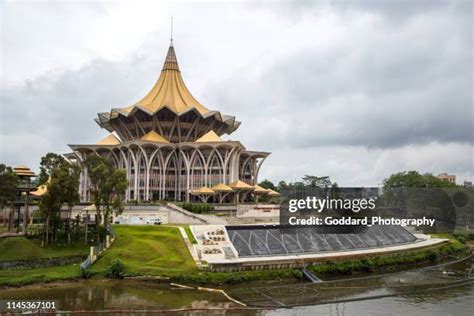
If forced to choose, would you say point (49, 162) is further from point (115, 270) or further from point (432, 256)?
point (432, 256)

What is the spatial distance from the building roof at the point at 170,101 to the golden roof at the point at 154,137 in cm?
303

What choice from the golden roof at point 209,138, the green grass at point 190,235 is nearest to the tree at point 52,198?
the green grass at point 190,235

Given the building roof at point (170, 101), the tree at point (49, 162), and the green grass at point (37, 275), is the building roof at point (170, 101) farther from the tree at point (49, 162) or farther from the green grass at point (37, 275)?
the green grass at point (37, 275)

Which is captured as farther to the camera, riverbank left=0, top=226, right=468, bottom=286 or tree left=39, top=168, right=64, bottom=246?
tree left=39, top=168, right=64, bottom=246

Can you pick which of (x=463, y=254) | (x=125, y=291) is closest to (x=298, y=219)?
(x=125, y=291)

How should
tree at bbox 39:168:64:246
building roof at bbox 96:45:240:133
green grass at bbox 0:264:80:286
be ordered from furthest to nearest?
building roof at bbox 96:45:240:133, tree at bbox 39:168:64:246, green grass at bbox 0:264:80:286

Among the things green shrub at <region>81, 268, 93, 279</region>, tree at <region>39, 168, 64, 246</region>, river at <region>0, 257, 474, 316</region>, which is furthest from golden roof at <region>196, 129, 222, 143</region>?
green shrub at <region>81, 268, 93, 279</region>

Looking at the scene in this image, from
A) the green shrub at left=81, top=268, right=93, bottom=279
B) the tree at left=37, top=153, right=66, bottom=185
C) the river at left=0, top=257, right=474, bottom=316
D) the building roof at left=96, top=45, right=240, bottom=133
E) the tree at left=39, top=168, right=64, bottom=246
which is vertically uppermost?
the building roof at left=96, top=45, right=240, bottom=133

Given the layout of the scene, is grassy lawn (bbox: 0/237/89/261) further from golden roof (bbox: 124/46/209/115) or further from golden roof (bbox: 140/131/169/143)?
golden roof (bbox: 124/46/209/115)

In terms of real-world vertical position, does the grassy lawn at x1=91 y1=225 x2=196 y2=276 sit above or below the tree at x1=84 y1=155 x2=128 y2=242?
below

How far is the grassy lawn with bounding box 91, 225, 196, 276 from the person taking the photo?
2873 centimetres

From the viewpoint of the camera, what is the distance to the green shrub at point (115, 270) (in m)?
28.2

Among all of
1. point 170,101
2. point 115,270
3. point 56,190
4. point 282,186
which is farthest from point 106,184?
point 282,186

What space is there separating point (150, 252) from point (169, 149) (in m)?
35.0
